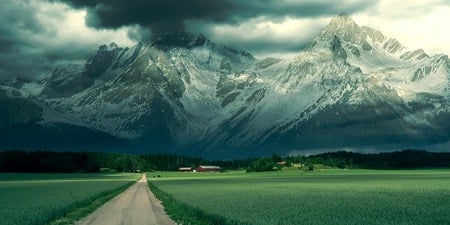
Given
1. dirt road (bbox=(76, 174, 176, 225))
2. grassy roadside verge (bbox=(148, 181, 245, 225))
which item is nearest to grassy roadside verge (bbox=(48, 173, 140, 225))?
dirt road (bbox=(76, 174, 176, 225))

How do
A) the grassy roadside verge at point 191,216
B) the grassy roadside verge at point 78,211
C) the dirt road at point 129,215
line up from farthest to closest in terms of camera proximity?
the grassy roadside verge at point 78,211 < the dirt road at point 129,215 < the grassy roadside verge at point 191,216

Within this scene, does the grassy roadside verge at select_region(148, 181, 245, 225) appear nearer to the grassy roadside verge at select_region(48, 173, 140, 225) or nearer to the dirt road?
the dirt road

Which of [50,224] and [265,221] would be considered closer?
[265,221]

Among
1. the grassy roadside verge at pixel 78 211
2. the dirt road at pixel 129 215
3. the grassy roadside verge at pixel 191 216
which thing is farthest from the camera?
the grassy roadside verge at pixel 78 211

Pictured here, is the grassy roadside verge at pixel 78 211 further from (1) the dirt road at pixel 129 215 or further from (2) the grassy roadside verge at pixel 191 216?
(2) the grassy roadside verge at pixel 191 216

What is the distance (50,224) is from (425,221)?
31.1 meters

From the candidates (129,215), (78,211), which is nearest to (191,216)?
(129,215)

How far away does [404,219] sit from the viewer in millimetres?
51812

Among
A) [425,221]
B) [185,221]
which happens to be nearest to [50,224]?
[185,221]

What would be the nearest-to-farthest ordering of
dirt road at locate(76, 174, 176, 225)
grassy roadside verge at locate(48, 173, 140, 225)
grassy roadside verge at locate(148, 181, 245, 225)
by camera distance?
grassy roadside verge at locate(148, 181, 245, 225) < dirt road at locate(76, 174, 176, 225) < grassy roadside verge at locate(48, 173, 140, 225)

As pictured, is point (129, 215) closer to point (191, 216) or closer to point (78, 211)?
point (191, 216)

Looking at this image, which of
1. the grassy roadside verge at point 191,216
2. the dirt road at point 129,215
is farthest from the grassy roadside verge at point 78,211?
the grassy roadside verge at point 191,216

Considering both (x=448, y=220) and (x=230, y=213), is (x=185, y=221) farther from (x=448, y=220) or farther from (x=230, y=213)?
(x=448, y=220)

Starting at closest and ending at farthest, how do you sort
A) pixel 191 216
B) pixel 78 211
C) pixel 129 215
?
1. pixel 191 216
2. pixel 129 215
3. pixel 78 211
